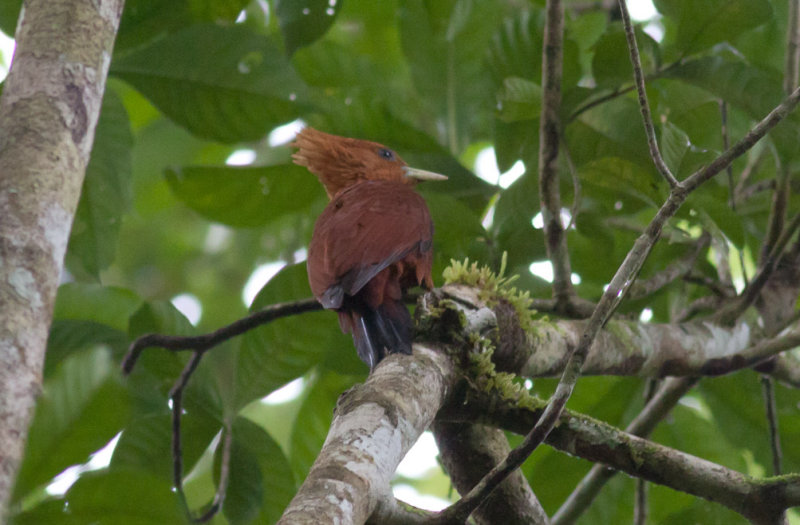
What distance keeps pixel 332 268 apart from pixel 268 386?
1.38 feet

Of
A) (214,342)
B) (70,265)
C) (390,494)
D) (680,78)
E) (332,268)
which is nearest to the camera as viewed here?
(390,494)

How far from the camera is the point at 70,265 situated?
3.20m

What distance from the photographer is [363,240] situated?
262 cm

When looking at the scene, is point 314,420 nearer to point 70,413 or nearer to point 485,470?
point 485,470

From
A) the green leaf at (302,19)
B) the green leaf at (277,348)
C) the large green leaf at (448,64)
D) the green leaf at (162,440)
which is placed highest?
the large green leaf at (448,64)

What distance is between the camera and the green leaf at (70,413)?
0.77 m

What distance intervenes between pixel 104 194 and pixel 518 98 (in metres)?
1.51

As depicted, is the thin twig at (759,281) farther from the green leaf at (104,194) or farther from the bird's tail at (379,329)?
the green leaf at (104,194)

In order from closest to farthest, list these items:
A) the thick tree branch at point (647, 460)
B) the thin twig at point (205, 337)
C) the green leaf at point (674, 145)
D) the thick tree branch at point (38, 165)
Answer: the thick tree branch at point (38, 165), the thick tree branch at point (647, 460), the green leaf at point (674, 145), the thin twig at point (205, 337)

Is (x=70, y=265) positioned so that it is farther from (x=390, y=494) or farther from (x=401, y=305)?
(x=390, y=494)

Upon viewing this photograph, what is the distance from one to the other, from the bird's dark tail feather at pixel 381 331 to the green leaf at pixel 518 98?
0.71 meters

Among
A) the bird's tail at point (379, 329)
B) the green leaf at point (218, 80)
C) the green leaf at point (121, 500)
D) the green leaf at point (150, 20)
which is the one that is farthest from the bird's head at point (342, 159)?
the green leaf at point (121, 500)

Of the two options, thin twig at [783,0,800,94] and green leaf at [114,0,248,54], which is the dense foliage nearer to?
green leaf at [114,0,248,54]

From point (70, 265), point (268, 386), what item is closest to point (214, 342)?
point (268, 386)
